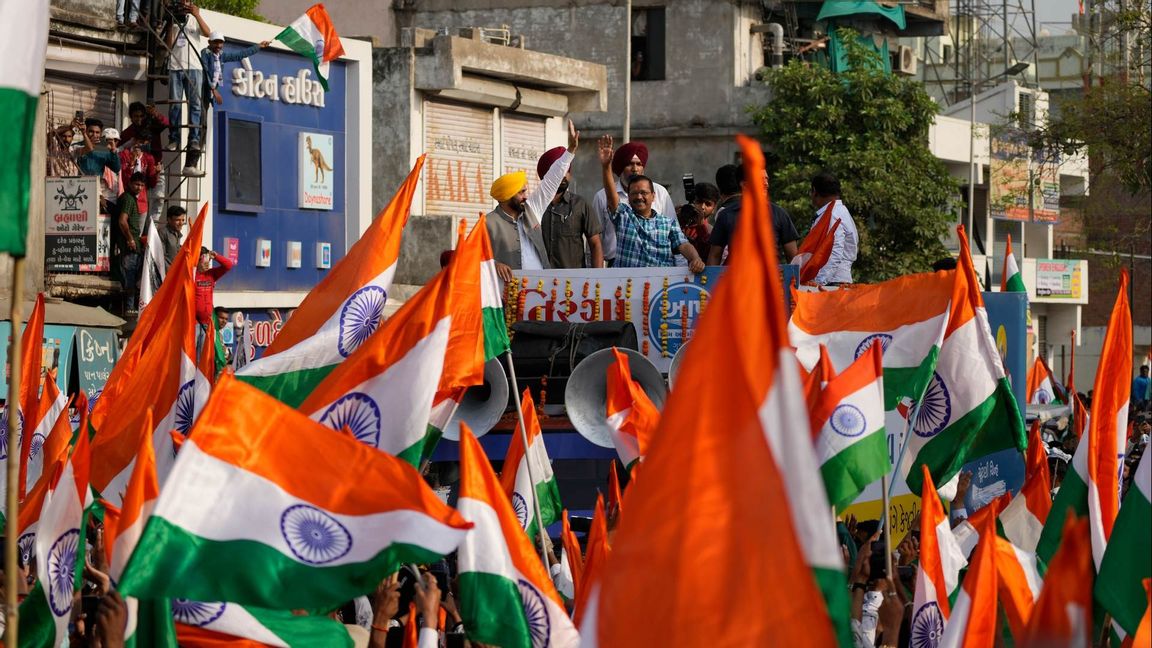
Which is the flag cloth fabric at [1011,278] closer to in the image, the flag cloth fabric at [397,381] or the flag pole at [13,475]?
the flag cloth fabric at [397,381]

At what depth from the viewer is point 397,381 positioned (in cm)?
737

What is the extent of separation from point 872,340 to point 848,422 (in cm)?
204

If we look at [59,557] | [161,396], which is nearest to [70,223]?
[161,396]

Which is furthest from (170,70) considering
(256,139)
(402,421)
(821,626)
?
(821,626)

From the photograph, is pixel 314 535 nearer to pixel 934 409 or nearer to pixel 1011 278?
pixel 934 409

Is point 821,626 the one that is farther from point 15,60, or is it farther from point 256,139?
point 256,139

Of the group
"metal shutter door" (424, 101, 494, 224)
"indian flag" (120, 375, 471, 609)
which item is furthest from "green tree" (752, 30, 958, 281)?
"indian flag" (120, 375, 471, 609)

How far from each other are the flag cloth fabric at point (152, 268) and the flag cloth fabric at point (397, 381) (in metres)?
8.21

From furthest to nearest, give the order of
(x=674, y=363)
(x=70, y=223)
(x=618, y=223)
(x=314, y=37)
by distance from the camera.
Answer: (x=314, y=37) < (x=70, y=223) < (x=618, y=223) < (x=674, y=363)

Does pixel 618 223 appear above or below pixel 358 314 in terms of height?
above

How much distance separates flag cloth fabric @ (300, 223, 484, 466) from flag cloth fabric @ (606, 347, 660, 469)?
7.77ft

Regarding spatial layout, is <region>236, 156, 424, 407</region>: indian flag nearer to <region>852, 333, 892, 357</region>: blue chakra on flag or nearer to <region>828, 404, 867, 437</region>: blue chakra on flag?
<region>828, 404, 867, 437</region>: blue chakra on flag

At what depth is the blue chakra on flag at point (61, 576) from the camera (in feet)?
22.1

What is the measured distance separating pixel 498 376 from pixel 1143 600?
19.8 feet
